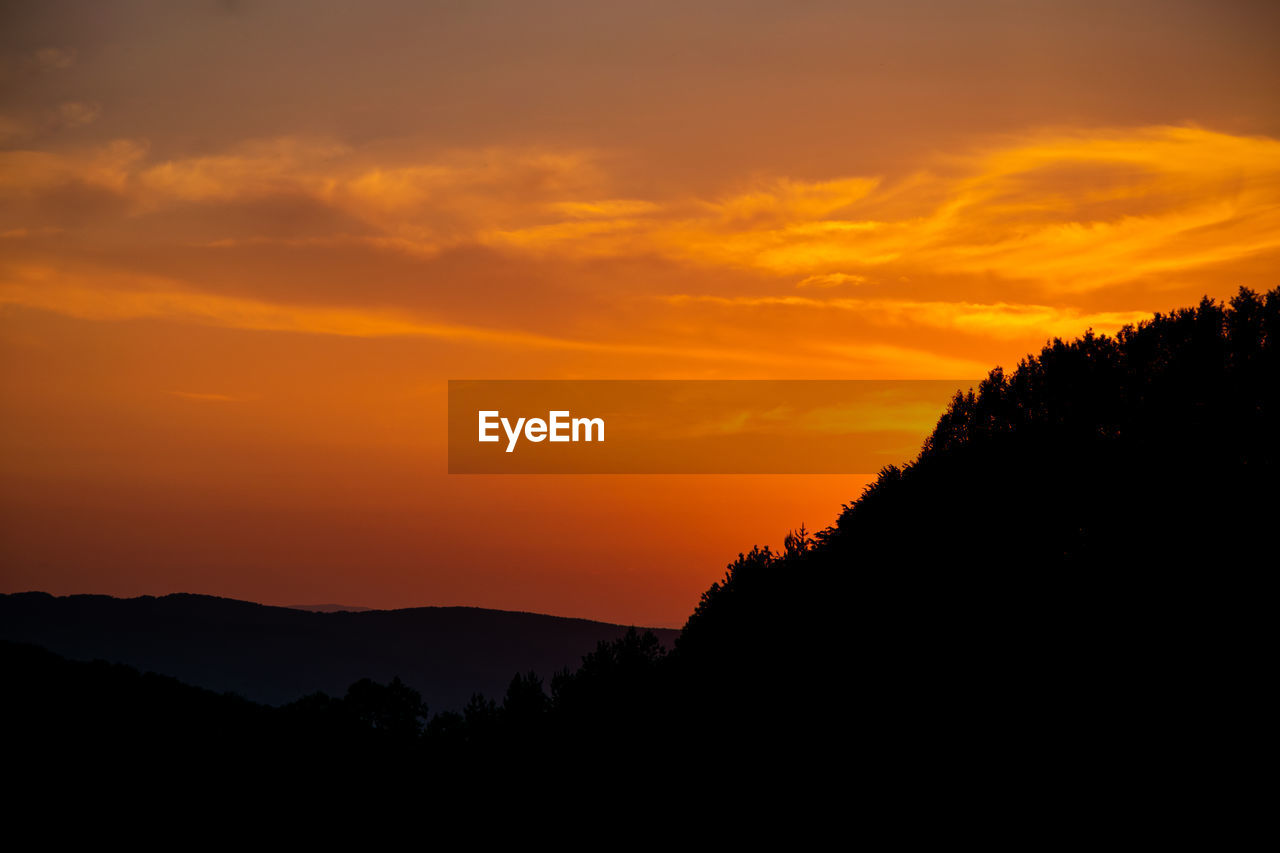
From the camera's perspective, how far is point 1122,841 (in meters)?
29.6

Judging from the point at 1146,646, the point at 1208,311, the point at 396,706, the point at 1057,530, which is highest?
the point at 1208,311

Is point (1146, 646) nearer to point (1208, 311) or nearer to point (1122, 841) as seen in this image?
point (1122, 841)

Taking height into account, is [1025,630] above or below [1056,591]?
below

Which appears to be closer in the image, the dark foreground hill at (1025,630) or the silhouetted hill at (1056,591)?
the dark foreground hill at (1025,630)

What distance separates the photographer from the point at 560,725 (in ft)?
173

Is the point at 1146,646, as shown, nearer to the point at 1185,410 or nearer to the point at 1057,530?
the point at 1057,530

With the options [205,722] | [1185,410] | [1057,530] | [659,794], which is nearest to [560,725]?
[659,794]


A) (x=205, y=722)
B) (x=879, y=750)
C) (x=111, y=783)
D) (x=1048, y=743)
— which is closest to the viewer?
(x=1048, y=743)

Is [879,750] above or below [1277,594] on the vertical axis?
below

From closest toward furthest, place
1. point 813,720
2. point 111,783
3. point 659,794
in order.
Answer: point 813,720, point 659,794, point 111,783

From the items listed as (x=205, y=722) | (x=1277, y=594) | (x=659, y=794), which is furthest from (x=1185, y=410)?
(x=205, y=722)

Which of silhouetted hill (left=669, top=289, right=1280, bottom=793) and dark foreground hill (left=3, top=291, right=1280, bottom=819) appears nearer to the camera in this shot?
dark foreground hill (left=3, top=291, right=1280, bottom=819)

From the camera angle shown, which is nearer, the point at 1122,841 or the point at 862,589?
the point at 1122,841

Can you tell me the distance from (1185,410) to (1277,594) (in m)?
7.15
